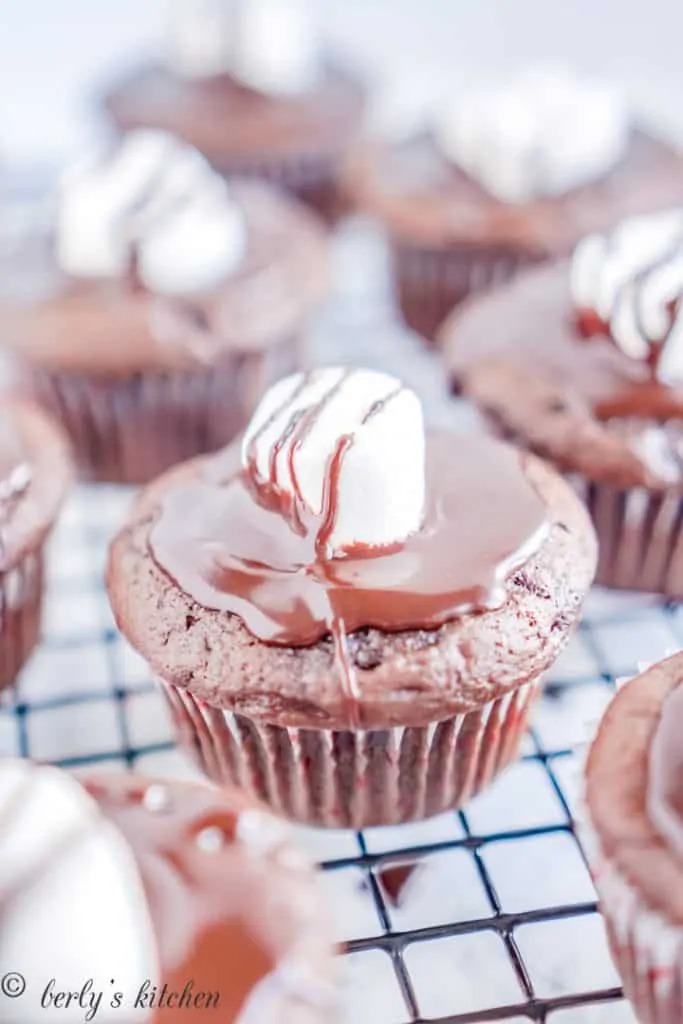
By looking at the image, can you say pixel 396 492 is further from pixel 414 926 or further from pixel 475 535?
pixel 414 926

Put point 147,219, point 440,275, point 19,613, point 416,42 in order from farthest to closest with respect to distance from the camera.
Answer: point 416,42 < point 440,275 < point 147,219 < point 19,613

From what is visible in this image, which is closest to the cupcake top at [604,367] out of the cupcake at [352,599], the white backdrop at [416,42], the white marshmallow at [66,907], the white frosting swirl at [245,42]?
the cupcake at [352,599]

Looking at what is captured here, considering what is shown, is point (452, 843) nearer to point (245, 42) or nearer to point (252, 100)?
point (252, 100)

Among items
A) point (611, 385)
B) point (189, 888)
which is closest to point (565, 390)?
point (611, 385)

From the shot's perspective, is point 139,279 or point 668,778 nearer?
point 668,778

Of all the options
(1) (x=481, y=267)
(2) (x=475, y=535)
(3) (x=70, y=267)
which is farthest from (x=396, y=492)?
(1) (x=481, y=267)

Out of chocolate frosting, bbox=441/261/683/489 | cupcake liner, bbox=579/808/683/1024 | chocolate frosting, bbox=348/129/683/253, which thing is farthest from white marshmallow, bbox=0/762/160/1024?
chocolate frosting, bbox=348/129/683/253

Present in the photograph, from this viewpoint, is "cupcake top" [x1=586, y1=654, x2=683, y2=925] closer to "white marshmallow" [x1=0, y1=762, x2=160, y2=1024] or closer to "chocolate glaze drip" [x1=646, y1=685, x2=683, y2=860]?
"chocolate glaze drip" [x1=646, y1=685, x2=683, y2=860]
